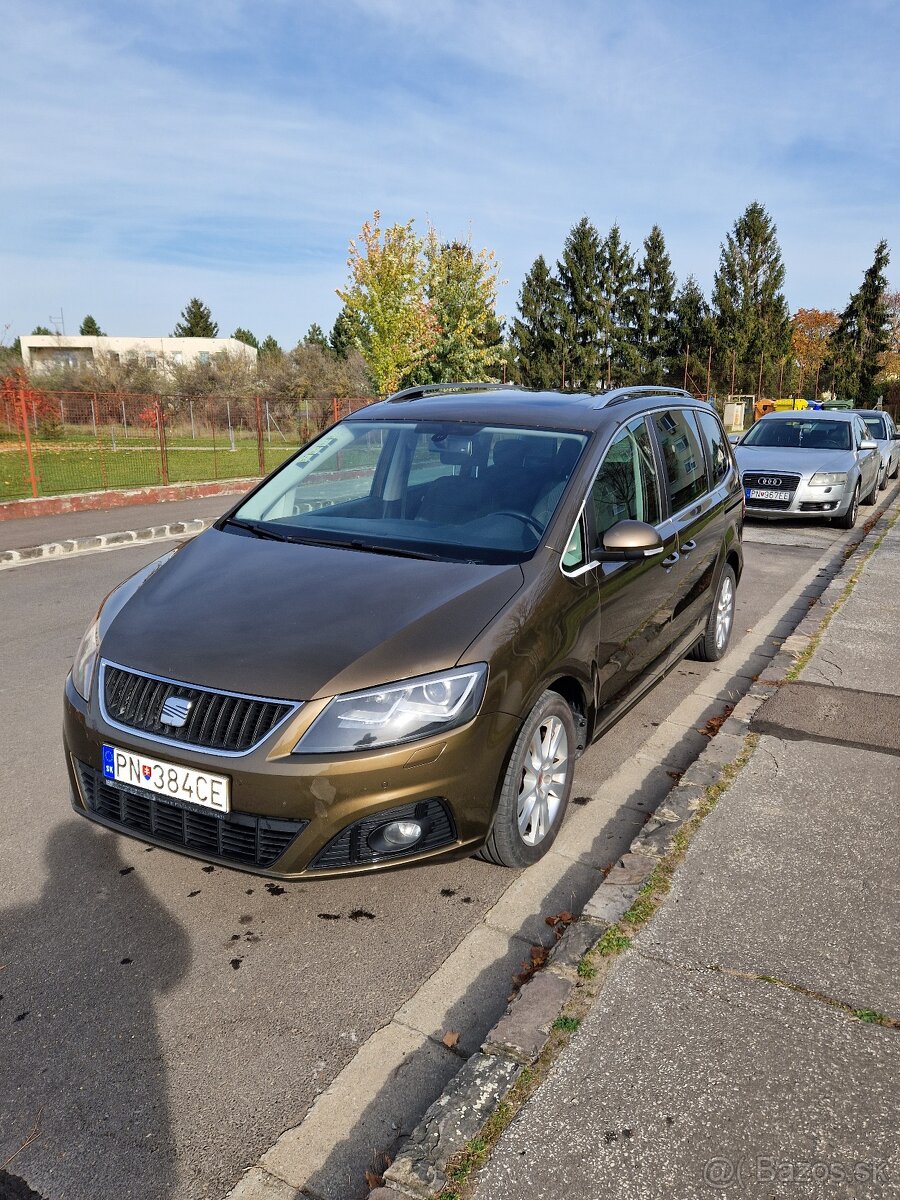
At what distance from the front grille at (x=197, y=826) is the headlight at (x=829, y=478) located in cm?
1163

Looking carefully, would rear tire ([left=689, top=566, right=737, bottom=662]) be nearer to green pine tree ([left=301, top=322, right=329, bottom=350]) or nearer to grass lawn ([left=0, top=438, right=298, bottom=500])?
grass lawn ([left=0, top=438, right=298, bottom=500])

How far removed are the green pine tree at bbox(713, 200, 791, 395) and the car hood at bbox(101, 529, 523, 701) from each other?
6099cm

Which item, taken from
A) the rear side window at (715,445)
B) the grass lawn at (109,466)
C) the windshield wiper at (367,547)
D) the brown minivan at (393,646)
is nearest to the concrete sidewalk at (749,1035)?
the brown minivan at (393,646)

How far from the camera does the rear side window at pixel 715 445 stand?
5.76 meters

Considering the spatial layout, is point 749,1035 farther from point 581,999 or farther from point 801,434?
point 801,434

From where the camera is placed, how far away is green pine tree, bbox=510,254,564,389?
192 ft

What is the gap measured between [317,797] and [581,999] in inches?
38.5

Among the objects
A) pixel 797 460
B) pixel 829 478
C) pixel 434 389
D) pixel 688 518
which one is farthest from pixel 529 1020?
pixel 797 460

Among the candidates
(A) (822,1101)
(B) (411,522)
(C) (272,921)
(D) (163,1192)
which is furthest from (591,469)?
(D) (163,1192)

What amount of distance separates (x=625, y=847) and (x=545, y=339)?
58.9 m

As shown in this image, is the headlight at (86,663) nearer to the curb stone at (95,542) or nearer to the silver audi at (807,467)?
the curb stone at (95,542)

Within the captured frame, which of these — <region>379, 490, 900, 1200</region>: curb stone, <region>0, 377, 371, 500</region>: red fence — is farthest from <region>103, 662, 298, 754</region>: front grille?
<region>0, 377, 371, 500</region>: red fence

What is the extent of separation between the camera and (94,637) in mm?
3346

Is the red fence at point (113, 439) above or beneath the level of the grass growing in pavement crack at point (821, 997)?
above
